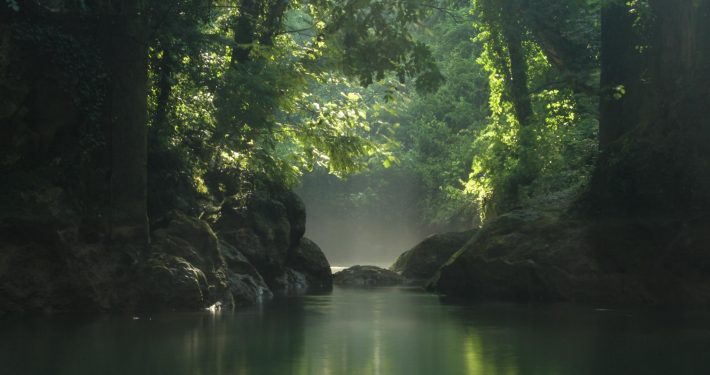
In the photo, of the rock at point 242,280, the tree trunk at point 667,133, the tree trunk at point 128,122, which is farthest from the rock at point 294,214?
the tree trunk at point 667,133

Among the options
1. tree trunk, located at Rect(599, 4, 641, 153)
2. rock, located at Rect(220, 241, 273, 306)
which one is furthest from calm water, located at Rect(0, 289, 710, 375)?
tree trunk, located at Rect(599, 4, 641, 153)

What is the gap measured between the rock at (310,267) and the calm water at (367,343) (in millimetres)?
8740

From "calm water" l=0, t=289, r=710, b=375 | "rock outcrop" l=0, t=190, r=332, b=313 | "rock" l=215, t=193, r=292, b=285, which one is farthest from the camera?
"rock" l=215, t=193, r=292, b=285

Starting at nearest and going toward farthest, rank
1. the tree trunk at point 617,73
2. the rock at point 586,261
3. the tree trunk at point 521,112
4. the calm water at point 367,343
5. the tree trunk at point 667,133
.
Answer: the calm water at point 367,343 < the rock at point 586,261 < the tree trunk at point 667,133 < the tree trunk at point 617,73 < the tree trunk at point 521,112

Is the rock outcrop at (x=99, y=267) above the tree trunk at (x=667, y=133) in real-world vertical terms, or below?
below

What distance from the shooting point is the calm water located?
7820 millimetres

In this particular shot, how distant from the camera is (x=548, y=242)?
16.3m

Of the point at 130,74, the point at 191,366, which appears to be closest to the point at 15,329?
the point at 191,366

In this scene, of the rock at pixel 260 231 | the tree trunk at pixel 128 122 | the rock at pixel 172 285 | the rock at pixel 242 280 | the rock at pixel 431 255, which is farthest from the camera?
the rock at pixel 431 255

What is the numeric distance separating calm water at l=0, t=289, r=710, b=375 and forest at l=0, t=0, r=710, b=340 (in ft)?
4.84

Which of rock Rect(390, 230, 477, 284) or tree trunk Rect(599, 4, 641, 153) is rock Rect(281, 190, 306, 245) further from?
tree trunk Rect(599, 4, 641, 153)

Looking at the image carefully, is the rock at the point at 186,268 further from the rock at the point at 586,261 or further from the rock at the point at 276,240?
the rock at the point at 586,261

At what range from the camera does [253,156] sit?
818 inches

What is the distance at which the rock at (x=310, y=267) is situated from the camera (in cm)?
2317
